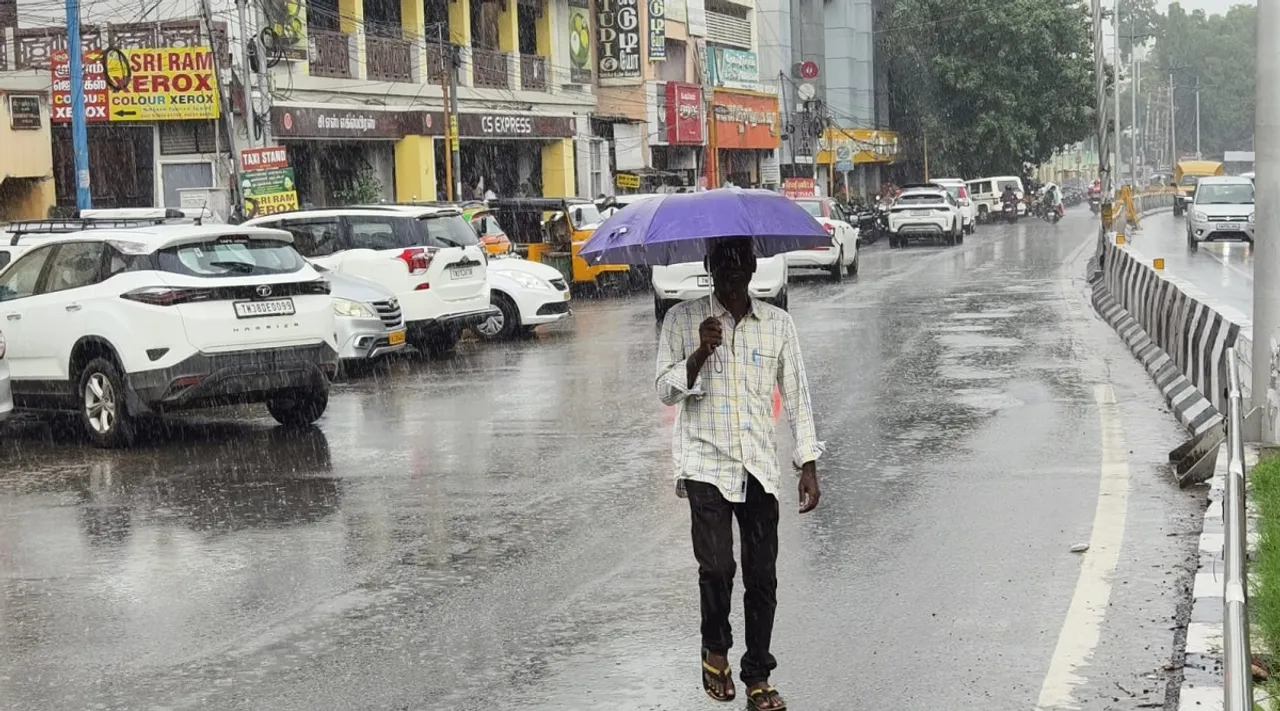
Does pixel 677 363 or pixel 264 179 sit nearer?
pixel 677 363

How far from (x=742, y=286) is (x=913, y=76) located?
76.1 m

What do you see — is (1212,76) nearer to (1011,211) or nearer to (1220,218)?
(1011,211)

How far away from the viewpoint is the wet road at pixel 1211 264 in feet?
80.3

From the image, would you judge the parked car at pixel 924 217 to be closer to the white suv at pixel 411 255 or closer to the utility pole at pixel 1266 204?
the white suv at pixel 411 255

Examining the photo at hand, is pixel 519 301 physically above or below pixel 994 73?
below

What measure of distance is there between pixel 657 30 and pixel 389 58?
512 inches

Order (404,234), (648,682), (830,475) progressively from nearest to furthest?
(648,682)
(830,475)
(404,234)

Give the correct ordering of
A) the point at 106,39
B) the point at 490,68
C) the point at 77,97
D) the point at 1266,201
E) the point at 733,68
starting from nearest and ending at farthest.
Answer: the point at 1266,201 < the point at 77,97 < the point at 106,39 < the point at 490,68 < the point at 733,68

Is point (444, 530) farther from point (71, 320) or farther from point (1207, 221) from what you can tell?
point (1207, 221)

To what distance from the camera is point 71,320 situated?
12734 mm

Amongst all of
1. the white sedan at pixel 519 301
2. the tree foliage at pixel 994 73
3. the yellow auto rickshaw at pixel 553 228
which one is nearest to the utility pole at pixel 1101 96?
the yellow auto rickshaw at pixel 553 228

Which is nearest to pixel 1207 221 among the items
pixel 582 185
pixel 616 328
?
pixel 582 185

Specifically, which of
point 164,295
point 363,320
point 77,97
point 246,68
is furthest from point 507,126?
point 164,295

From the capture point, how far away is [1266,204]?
413 inches
